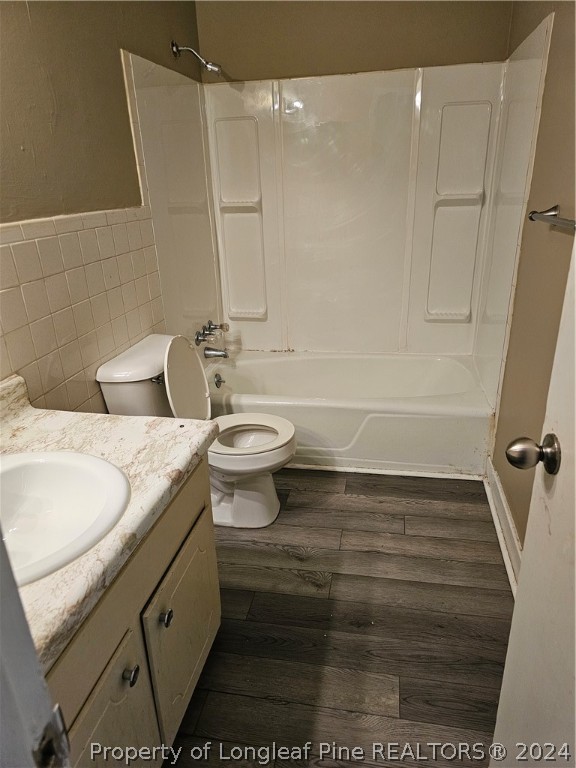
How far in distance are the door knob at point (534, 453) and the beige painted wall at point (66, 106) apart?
1312 mm

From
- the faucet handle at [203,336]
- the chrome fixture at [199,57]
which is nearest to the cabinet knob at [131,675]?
the faucet handle at [203,336]

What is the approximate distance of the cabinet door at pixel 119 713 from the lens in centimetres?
82

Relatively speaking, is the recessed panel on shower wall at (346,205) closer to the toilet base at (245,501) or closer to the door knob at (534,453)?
the toilet base at (245,501)

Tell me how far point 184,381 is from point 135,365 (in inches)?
9.6

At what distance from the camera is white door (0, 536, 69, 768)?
38 cm

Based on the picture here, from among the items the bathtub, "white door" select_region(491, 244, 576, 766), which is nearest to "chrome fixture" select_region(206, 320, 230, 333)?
the bathtub

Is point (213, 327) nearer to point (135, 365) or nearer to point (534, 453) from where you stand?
point (135, 365)

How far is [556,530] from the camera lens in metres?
0.76

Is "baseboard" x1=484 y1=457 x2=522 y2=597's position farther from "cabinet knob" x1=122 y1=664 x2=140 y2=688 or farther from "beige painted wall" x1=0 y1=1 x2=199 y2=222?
"beige painted wall" x1=0 y1=1 x2=199 y2=222

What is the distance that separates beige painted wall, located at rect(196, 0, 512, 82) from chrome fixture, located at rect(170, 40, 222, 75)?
3.9 inches

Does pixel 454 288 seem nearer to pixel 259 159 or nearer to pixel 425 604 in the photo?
pixel 259 159

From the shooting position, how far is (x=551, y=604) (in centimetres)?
77

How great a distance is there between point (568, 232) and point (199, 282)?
5.77 ft

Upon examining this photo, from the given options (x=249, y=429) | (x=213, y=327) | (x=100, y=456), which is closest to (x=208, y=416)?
(x=249, y=429)
